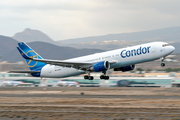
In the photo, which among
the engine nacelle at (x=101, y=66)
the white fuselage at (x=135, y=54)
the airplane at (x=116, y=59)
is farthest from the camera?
the engine nacelle at (x=101, y=66)

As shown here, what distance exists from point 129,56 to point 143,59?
2.23 m

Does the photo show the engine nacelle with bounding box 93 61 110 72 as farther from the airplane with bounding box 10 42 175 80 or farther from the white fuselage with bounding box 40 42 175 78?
the white fuselage with bounding box 40 42 175 78

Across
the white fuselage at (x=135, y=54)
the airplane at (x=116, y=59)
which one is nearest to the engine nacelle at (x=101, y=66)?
the airplane at (x=116, y=59)

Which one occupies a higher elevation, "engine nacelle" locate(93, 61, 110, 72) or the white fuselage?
the white fuselage

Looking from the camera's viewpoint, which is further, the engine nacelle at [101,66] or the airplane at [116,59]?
the engine nacelle at [101,66]

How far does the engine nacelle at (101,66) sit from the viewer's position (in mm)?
43438

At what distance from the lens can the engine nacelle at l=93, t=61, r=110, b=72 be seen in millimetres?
43438

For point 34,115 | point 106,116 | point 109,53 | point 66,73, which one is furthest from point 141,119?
point 66,73

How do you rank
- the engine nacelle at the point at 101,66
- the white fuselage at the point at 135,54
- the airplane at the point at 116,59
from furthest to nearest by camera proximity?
1. the engine nacelle at the point at 101,66
2. the airplane at the point at 116,59
3. the white fuselage at the point at 135,54

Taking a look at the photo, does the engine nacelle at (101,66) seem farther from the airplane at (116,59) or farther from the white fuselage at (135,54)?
the white fuselage at (135,54)

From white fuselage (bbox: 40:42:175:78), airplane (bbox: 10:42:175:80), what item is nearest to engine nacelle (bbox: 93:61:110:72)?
airplane (bbox: 10:42:175:80)

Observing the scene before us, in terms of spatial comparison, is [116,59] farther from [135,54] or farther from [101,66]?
[135,54]

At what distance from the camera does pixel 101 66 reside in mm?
43562

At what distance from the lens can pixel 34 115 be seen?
83.7ft
